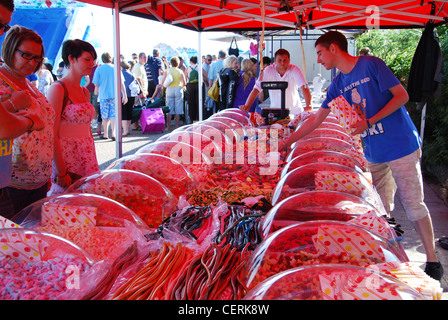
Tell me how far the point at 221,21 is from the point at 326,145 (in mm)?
3307

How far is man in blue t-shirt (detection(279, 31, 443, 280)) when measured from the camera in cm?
260

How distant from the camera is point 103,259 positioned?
1399 millimetres

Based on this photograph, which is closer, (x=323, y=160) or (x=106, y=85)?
(x=323, y=160)

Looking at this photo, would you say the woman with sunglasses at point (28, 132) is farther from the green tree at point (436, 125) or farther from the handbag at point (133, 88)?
the handbag at point (133, 88)

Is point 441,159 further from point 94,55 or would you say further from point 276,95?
point 94,55

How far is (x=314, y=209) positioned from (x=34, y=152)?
1.43 metres

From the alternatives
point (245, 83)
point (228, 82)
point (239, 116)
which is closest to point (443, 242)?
point (239, 116)

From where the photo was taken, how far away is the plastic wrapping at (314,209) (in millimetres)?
1646

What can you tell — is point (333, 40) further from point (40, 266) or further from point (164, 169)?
point (40, 266)

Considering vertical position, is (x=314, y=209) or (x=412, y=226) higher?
(x=314, y=209)

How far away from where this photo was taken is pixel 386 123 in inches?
105

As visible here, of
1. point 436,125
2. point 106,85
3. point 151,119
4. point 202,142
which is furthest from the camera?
point 151,119

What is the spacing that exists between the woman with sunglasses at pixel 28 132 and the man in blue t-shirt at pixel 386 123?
5.73 ft
